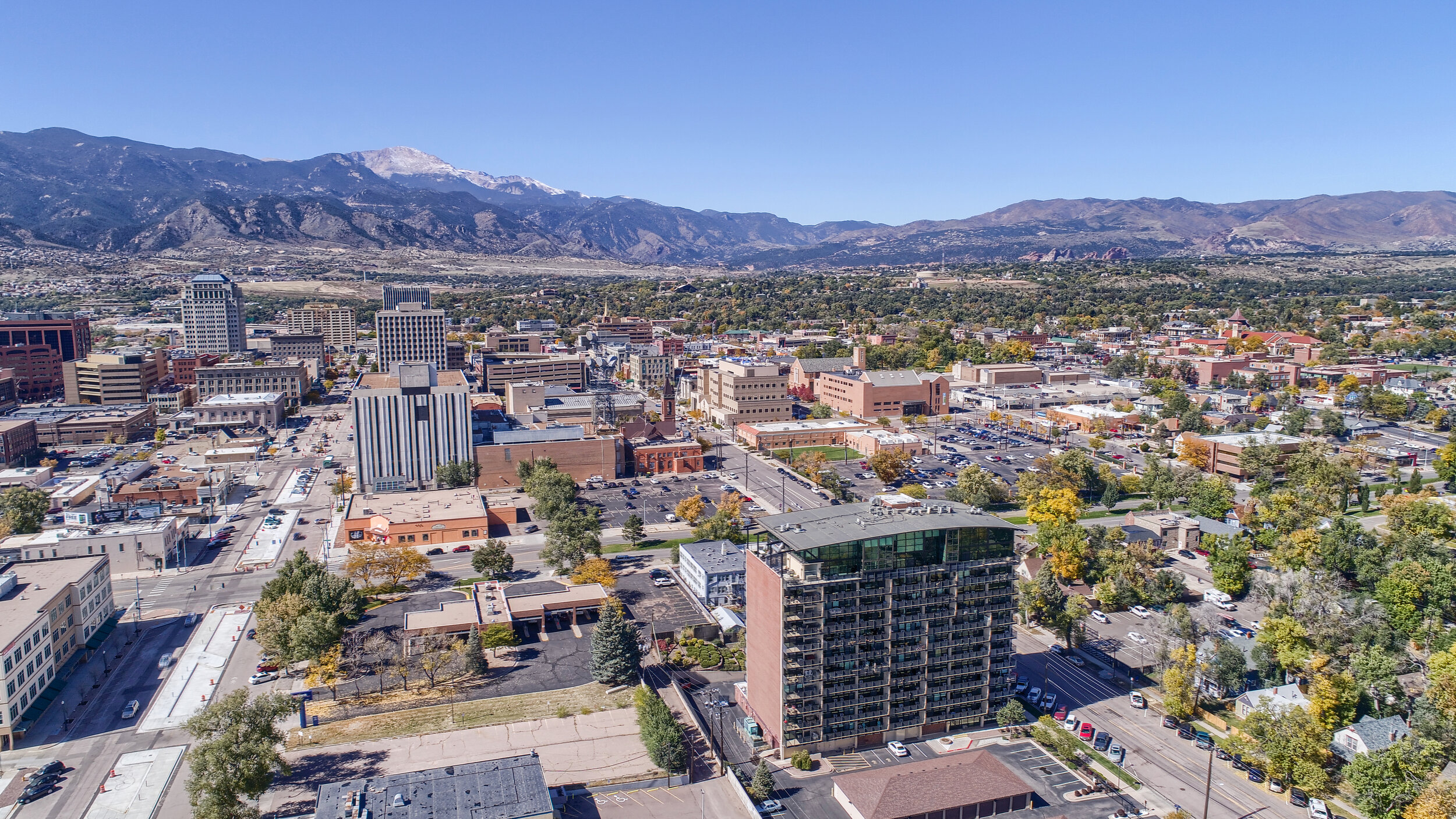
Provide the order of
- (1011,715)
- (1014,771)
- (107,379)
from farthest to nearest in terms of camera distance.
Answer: (107,379)
(1011,715)
(1014,771)

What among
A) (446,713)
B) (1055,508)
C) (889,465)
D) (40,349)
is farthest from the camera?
(40,349)

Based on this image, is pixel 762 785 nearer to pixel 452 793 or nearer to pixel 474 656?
pixel 452 793

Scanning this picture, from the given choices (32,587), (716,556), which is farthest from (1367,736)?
(32,587)

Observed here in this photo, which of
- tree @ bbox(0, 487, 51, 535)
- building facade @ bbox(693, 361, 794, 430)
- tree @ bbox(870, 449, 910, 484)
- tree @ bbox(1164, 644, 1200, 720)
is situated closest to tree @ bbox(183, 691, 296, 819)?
tree @ bbox(1164, 644, 1200, 720)

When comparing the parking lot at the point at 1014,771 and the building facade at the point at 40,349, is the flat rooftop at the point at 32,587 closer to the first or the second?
the parking lot at the point at 1014,771

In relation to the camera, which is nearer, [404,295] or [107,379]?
[107,379]

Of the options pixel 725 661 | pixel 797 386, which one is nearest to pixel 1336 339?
pixel 797 386
